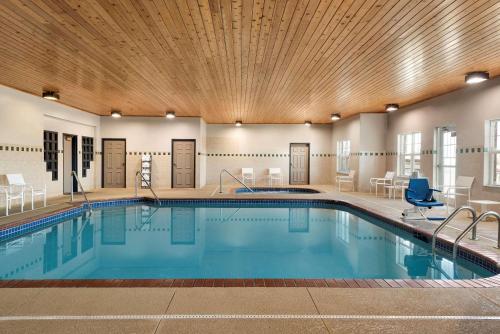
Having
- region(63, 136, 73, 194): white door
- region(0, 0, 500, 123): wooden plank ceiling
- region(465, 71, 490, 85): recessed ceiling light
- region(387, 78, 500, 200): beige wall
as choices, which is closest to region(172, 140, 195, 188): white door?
region(63, 136, 73, 194): white door

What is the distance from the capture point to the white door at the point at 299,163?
14133 mm

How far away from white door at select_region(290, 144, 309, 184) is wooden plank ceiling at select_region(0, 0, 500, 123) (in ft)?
19.6

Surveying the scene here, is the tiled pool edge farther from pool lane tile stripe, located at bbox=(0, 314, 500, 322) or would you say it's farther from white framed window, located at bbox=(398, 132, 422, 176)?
white framed window, located at bbox=(398, 132, 422, 176)

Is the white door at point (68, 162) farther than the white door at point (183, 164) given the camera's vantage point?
No

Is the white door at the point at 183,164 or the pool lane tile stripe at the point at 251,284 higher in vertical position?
the white door at the point at 183,164

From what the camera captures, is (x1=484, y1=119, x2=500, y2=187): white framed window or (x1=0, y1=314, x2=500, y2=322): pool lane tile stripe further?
(x1=484, y1=119, x2=500, y2=187): white framed window

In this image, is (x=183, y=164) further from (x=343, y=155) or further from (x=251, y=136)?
(x=343, y=155)

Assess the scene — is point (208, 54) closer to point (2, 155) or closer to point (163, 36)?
point (163, 36)

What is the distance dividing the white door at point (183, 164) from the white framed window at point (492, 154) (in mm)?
8569

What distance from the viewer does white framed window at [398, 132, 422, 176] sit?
30.6 feet

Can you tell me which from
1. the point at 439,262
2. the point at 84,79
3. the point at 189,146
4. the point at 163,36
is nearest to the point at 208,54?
the point at 163,36

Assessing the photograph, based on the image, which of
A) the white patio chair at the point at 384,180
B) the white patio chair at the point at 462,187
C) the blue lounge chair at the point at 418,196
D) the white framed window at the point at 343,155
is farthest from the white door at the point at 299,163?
the blue lounge chair at the point at 418,196

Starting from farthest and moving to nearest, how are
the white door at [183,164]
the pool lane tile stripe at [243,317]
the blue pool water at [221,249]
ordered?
the white door at [183,164] → the blue pool water at [221,249] → the pool lane tile stripe at [243,317]

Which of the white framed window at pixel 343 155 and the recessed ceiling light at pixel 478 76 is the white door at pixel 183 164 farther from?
the recessed ceiling light at pixel 478 76
